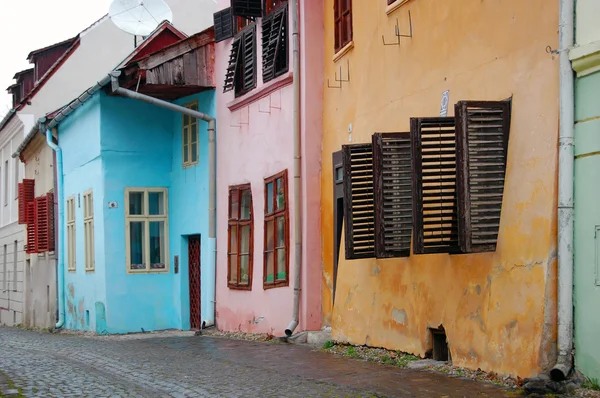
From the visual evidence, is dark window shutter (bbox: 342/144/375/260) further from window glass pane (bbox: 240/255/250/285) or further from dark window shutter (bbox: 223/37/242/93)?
dark window shutter (bbox: 223/37/242/93)

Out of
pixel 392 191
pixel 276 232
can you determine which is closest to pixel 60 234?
pixel 276 232

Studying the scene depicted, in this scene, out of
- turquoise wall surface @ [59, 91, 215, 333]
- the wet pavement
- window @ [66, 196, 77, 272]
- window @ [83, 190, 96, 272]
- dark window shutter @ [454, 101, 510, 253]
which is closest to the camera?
the wet pavement

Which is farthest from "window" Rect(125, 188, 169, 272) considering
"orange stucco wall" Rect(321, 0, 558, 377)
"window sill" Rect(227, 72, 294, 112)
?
"orange stucco wall" Rect(321, 0, 558, 377)

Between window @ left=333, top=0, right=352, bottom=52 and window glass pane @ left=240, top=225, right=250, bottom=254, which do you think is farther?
window glass pane @ left=240, top=225, right=250, bottom=254

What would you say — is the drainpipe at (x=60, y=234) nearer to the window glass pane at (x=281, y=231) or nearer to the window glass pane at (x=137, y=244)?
the window glass pane at (x=137, y=244)

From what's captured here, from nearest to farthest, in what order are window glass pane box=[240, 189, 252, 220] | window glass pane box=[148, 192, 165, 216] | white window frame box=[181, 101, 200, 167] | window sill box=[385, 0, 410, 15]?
window sill box=[385, 0, 410, 15] < window glass pane box=[240, 189, 252, 220] < white window frame box=[181, 101, 200, 167] < window glass pane box=[148, 192, 165, 216]

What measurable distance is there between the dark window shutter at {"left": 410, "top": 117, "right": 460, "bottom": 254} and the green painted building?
1.71 metres

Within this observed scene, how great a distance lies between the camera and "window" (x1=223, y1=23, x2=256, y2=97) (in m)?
17.8

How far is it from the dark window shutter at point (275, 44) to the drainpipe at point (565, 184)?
313 inches

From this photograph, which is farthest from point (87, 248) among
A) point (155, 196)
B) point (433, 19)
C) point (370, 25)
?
point (433, 19)

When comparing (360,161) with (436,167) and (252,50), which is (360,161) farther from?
(252,50)

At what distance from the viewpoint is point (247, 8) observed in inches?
685

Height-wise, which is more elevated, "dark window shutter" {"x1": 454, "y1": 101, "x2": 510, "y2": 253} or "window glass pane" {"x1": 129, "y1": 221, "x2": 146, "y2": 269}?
"dark window shutter" {"x1": 454, "y1": 101, "x2": 510, "y2": 253}

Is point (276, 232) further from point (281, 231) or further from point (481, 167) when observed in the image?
point (481, 167)
